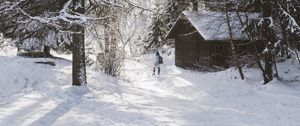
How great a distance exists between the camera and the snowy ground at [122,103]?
33.3 feet

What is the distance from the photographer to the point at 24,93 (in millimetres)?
12328

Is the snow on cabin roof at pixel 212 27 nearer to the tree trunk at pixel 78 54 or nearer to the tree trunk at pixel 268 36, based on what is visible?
the tree trunk at pixel 268 36

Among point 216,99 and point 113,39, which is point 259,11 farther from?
point 113,39

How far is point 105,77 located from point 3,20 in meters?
6.13

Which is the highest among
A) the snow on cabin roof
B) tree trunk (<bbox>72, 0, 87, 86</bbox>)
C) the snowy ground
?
the snow on cabin roof

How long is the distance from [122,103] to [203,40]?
54.5 ft

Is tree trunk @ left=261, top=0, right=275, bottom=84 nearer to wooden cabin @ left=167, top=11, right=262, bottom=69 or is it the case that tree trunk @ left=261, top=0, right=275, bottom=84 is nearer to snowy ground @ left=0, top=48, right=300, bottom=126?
snowy ground @ left=0, top=48, right=300, bottom=126

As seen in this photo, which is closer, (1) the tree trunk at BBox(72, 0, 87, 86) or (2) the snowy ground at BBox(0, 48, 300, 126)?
(2) the snowy ground at BBox(0, 48, 300, 126)

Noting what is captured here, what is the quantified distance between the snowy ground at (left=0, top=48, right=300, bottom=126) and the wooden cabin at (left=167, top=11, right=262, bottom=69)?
21.5 feet

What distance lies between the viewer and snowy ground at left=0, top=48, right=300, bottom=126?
10148mm

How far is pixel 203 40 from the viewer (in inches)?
1116

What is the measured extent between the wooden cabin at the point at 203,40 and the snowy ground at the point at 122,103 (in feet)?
21.5

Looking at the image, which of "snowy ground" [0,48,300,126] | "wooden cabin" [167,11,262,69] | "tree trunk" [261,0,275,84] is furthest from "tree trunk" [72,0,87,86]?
"wooden cabin" [167,11,262,69]

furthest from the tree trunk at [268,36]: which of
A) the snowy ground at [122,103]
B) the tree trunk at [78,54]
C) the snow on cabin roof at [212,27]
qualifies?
the tree trunk at [78,54]
